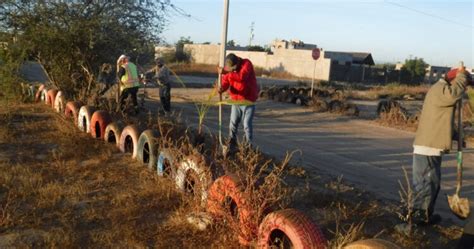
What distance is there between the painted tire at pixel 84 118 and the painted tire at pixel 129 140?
1.47m

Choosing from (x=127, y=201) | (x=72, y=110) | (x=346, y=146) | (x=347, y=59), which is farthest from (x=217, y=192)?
(x=347, y=59)

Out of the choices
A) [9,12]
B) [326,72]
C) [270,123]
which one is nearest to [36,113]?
[9,12]

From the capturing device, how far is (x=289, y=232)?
3971 mm

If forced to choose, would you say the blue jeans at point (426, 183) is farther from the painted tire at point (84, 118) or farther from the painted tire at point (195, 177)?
the painted tire at point (84, 118)

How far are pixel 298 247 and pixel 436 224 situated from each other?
100 inches

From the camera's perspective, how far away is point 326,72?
1719 inches

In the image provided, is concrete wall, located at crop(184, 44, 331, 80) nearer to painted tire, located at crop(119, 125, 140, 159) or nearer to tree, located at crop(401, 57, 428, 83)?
tree, located at crop(401, 57, 428, 83)

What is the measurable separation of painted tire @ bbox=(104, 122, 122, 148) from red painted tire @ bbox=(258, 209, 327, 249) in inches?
188

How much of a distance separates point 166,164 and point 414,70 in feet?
149

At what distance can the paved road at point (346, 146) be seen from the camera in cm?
803

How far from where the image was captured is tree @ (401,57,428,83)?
46.8 meters

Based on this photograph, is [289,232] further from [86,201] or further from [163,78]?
[163,78]

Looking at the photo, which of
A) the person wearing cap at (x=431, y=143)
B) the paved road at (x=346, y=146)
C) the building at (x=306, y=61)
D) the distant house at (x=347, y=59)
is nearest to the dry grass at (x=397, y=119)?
the paved road at (x=346, y=146)

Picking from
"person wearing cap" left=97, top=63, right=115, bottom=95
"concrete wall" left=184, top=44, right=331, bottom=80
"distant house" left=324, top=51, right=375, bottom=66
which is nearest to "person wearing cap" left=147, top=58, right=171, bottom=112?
"person wearing cap" left=97, top=63, right=115, bottom=95
